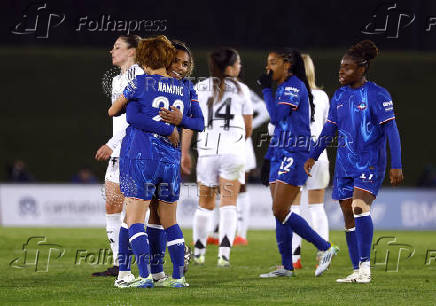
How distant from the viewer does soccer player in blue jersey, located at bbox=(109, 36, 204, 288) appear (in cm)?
665

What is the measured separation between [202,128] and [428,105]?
2230 centimetres

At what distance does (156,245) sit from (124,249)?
11.9 inches

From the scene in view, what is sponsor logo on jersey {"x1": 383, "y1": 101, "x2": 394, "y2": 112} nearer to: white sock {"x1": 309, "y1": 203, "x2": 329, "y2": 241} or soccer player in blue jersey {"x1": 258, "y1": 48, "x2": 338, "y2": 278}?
soccer player in blue jersey {"x1": 258, "y1": 48, "x2": 338, "y2": 278}

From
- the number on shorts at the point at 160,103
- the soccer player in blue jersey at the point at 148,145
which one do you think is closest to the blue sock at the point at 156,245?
the soccer player in blue jersey at the point at 148,145

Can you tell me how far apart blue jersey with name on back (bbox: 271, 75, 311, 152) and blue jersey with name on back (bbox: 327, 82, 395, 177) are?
601mm

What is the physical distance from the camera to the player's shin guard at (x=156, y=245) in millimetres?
7301

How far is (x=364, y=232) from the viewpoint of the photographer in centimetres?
755

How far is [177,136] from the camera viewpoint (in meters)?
6.87

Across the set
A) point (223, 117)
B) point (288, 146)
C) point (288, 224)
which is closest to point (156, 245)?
point (288, 224)

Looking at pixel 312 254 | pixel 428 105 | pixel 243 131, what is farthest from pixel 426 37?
pixel 243 131

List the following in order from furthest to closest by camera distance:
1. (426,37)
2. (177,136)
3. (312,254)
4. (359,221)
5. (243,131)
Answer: (426,37), (312,254), (243,131), (359,221), (177,136)

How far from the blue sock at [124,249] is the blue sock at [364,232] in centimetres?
214

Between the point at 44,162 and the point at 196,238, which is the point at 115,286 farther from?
the point at 44,162

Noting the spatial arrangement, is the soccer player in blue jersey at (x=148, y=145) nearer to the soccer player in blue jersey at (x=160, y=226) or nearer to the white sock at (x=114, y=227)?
the soccer player in blue jersey at (x=160, y=226)
